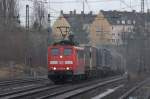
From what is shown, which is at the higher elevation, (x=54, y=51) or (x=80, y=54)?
(x=54, y=51)

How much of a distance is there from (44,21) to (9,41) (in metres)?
27.0

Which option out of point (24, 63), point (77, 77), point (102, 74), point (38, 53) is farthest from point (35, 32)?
point (77, 77)

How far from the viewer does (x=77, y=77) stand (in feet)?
146

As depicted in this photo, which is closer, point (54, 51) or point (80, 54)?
point (54, 51)

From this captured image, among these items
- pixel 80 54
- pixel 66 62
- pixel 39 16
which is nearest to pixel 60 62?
pixel 66 62

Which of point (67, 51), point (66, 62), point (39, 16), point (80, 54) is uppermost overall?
point (39, 16)

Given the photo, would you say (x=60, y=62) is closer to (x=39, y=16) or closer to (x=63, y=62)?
A: (x=63, y=62)

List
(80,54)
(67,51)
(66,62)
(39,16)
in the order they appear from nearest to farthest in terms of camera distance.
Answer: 1. (66,62)
2. (67,51)
3. (80,54)
4. (39,16)

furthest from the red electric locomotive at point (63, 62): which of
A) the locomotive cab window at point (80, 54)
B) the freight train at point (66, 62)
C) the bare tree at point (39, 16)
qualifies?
the bare tree at point (39, 16)

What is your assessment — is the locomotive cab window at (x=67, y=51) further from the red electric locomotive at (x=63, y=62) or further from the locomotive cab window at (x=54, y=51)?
the locomotive cab window at (x=54, y=51)

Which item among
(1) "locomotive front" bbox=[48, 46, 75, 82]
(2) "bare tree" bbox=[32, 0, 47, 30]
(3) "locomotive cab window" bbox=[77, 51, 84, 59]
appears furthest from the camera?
(2) "bare tree" bbox=[32, 0, 47, 30]

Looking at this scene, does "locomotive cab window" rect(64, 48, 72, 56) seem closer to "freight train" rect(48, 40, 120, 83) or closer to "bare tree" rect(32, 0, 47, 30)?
"freight train" rect(48, 40, 120, 83)

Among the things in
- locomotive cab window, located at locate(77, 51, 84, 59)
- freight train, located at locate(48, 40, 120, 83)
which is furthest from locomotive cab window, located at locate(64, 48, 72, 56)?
locomotive cab window, located at locate(77, 51, 84, 59)

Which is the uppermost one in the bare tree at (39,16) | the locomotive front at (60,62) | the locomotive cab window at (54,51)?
the bare tree at (39,16)
